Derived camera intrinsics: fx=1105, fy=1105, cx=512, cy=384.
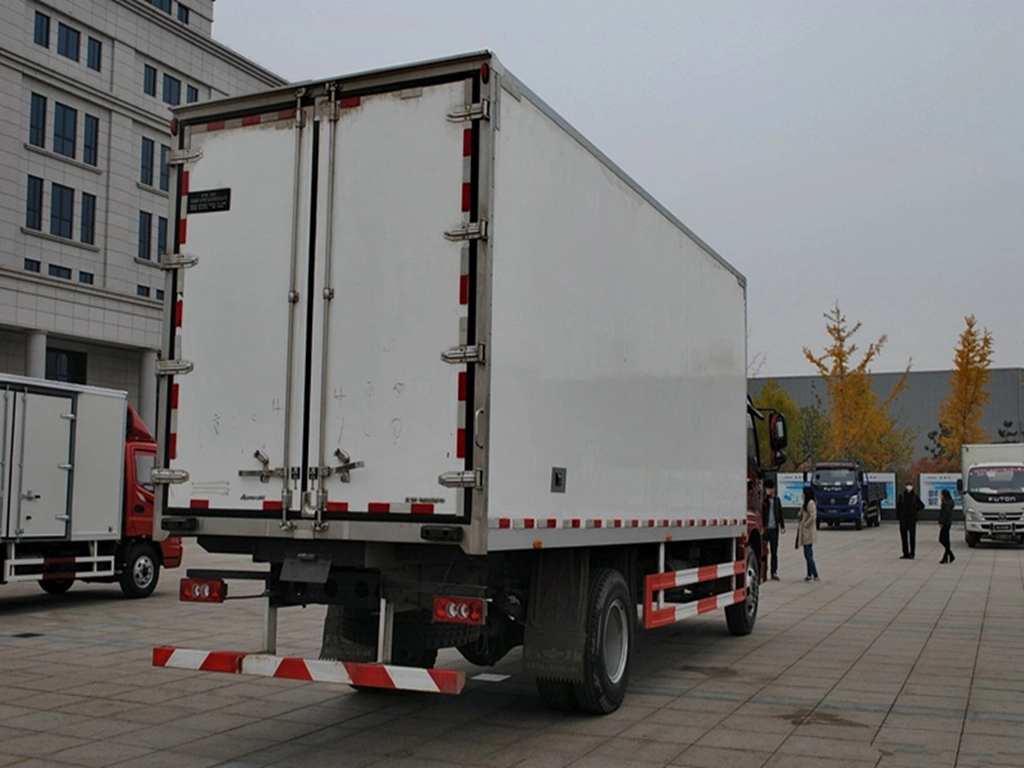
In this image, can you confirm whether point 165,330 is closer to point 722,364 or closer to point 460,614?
point 460,614

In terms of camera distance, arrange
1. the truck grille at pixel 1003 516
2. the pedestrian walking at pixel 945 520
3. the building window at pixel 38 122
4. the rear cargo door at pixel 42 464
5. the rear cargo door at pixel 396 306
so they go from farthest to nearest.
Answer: the building window at pixel 38 122 < the truck grille at pixel 1003 516 < the pedestrian walking at pixel 945 520 < the rear cargo door at pixel 42 464 < the rear cargo door at pixel 396 306

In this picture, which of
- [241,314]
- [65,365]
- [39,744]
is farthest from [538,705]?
Result: [65,365]

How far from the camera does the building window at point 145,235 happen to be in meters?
47.2

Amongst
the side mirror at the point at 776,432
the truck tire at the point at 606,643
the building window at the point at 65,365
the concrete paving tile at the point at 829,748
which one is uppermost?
the building window at the point at 65,365

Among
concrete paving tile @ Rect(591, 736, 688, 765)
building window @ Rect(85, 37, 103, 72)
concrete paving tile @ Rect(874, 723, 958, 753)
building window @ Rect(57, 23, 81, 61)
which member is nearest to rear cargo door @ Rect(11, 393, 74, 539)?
concrete paving tile @ Rect(591, 736, 688, 765)

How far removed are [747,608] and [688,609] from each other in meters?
3.17

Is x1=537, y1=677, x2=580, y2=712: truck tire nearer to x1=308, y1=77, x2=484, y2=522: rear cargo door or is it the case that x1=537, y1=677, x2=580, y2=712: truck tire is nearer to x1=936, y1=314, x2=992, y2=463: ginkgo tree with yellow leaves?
x1=308, y1=77, x2=484, y2=522: rear cargo door

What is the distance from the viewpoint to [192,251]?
7488 mm

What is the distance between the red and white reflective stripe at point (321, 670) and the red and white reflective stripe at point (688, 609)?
286 cm

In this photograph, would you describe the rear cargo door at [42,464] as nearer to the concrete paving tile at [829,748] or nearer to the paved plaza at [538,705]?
the paved plaza at [538,705]

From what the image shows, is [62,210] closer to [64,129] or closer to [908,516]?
[64,129]

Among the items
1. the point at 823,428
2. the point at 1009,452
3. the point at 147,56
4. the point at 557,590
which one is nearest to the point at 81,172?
the point at 147,56

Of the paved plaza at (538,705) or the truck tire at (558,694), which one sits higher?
the truck tire at (558,694)

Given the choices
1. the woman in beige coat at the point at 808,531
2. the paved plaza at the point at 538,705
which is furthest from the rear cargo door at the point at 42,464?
the woman in beige coat at the point at 808,531
